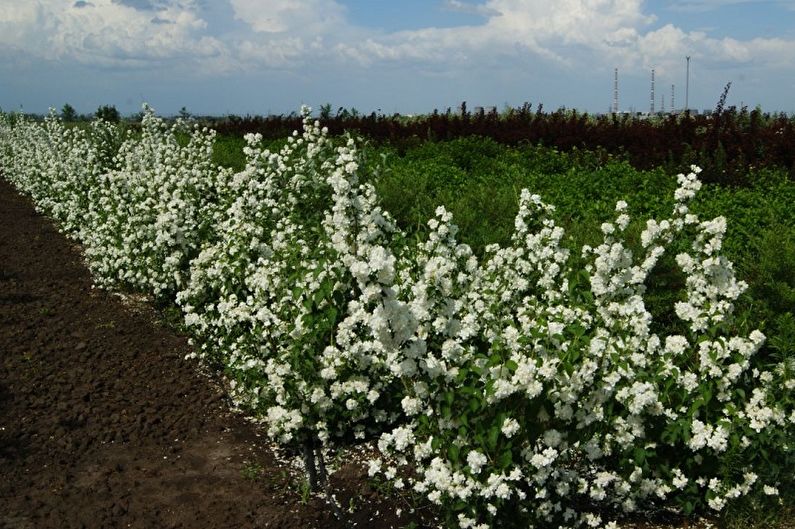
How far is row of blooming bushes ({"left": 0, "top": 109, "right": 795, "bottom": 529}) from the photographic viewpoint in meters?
3.73

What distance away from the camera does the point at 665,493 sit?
14.7 feet

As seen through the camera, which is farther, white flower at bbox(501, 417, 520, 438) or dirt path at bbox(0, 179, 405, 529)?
dirt path at bbox(0, 179, 405, 529)

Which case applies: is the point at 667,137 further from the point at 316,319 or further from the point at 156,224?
the point at 316,319

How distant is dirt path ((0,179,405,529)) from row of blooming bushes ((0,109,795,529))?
1.47 feet

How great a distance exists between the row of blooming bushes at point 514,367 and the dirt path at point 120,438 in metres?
0.45

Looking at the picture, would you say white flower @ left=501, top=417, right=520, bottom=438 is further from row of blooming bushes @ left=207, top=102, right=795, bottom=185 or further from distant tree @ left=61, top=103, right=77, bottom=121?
distant tree @ left=61, top=103, right=77, bottom=121

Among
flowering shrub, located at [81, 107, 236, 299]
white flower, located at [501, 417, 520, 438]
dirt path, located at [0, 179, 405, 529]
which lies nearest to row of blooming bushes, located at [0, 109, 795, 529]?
white flower, located at [501, 417, 520, 438]

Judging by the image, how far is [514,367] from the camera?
3.54 m

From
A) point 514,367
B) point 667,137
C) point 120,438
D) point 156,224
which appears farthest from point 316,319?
point 667,137

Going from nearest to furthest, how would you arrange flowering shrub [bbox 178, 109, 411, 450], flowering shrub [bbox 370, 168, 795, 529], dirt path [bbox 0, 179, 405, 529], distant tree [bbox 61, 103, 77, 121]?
1. flowering shrub [bbox 370, 168, 795, 529]
2. flowering shrub [bbox 178, 109, 411, 450]
3. dirt path [bbox 0, 179, 405, 529]
4. distant tree [bbox 61, 103, 77, 121]

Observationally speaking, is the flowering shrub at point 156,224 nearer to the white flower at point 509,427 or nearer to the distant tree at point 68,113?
the white flower at point 509,427

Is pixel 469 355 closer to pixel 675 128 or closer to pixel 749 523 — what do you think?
pixel 749 523

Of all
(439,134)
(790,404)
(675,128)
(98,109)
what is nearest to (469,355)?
(790,404)

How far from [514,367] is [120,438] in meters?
3.66
